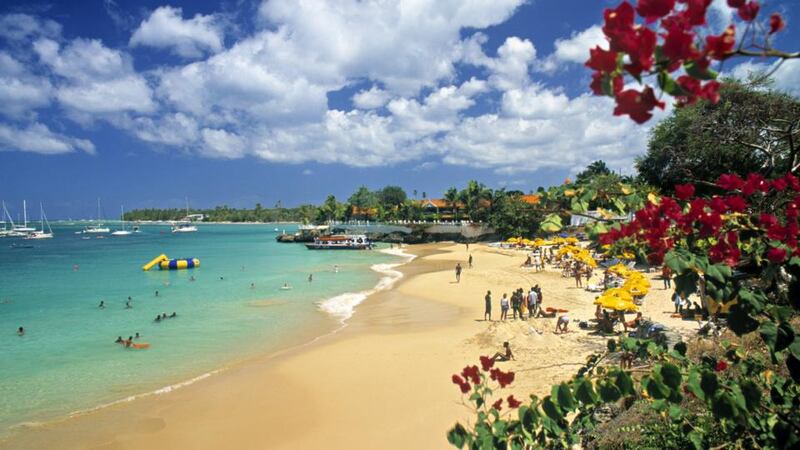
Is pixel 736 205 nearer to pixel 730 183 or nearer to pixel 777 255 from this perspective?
pixel 777 255

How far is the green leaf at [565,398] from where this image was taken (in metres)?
2.31

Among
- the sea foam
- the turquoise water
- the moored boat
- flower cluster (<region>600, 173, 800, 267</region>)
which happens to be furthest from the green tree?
the moored boat

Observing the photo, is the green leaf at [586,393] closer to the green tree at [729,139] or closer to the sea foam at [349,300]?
the green tree at [729,139]

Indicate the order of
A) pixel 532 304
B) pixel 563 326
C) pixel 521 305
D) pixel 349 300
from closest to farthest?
pixel 563 326 → pixel 532 304 → pixel 521 305 → pixel 349 300

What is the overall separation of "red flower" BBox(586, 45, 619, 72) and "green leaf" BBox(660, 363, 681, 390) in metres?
1.50

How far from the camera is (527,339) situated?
14305 millimetres

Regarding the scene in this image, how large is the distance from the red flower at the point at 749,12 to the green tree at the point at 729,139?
0.18 m

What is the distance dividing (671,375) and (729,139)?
2.75 m

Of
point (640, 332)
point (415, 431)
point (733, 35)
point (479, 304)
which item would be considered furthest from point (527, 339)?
point (733, 35)

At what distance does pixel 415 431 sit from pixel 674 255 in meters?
8.56

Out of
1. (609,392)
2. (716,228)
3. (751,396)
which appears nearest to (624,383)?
(609,392)

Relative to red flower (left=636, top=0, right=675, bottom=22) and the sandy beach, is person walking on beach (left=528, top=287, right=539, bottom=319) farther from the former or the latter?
red flower (left=636, top=0, right=675, bottom=22)

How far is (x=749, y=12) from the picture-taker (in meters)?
1.30

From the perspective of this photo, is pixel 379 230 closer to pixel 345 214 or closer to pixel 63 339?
pixel 345 214
